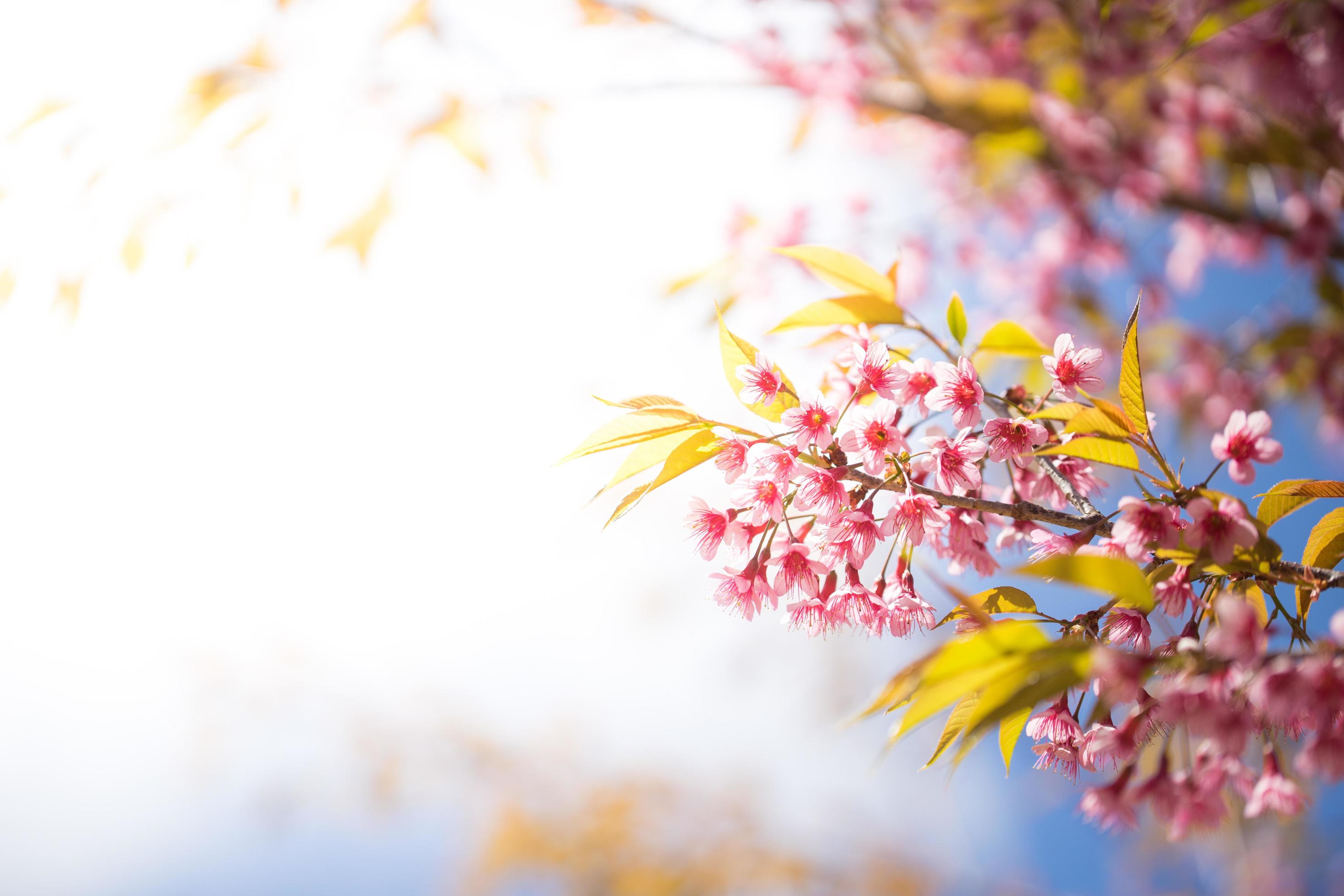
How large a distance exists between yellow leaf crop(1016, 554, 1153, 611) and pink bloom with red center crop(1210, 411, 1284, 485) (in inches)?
6.4

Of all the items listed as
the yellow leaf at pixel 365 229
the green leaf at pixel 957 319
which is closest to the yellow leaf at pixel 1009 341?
the green leaf at pixel 957 319

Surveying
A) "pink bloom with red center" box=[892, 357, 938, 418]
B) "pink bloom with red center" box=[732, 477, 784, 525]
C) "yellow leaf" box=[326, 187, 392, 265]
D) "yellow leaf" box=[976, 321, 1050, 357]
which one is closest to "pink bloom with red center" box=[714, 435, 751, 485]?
"pink bloom with red center" box=[732, 477, 784, 525]

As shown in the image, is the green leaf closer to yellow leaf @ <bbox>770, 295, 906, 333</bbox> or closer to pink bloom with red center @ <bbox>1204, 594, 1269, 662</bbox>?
yellow leaf @ <bbox>770, 295, 906, 333</bbox>

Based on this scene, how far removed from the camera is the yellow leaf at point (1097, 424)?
0.38 meters

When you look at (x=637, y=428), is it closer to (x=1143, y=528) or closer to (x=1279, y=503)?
(x=1143, y=528)

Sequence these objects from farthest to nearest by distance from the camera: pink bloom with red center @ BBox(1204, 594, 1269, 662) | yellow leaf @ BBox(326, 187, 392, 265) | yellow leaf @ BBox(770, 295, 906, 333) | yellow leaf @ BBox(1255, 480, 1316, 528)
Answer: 1. yellow leaf @ BBox(326, 187, 392, 265)
2. yellow leaf @ BBox(770, 295, 906, 333)
3. yellow leaf @ BBox(1255, 480, 1316, 528)
4. pink bloom with red center @ BBox(1204, 594, 1269, 662)

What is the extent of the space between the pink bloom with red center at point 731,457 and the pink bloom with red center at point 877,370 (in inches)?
3.5

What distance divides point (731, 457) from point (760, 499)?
3cm

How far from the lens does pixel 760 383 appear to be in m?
0.46

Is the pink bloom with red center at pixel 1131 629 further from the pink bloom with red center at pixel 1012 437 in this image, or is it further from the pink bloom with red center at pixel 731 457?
the pink bloom with red center at pixel 731 457

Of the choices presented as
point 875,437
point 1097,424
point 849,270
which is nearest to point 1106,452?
point 1097,424

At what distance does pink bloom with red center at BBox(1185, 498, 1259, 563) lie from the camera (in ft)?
1.17

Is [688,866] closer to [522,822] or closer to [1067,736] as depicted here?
[522,822]

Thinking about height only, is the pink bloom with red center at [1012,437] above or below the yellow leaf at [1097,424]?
above
